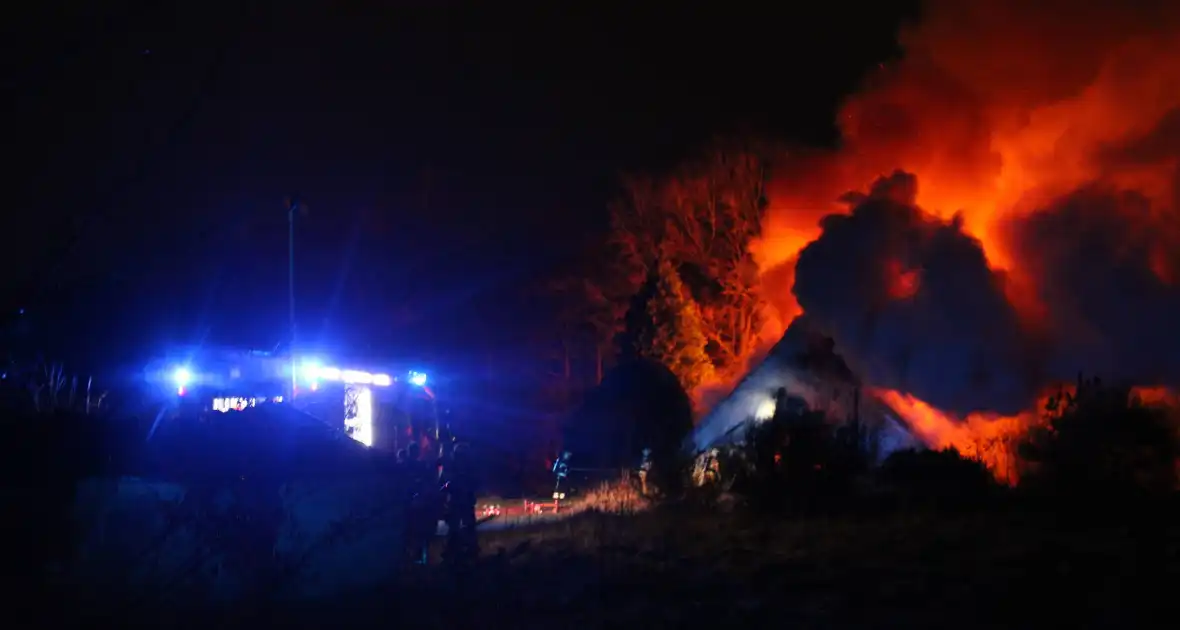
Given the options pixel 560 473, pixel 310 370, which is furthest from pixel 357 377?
pixel 560 473

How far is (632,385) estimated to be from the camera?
79.2ft

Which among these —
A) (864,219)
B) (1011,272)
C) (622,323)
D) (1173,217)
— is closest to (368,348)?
(622,323)

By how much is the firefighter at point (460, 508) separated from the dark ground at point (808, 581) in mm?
245

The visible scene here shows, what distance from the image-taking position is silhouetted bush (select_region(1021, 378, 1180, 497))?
11648 mm

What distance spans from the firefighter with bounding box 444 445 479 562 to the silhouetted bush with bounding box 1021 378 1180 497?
6375mm

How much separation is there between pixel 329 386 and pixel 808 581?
1506cm

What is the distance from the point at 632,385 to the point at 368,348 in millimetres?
18372

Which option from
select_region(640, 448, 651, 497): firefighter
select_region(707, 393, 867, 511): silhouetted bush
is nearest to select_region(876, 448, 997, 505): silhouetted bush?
select_region(707, 393, 867, 511): silhouetted bush

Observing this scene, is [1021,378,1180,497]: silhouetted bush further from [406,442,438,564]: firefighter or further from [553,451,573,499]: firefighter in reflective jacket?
[553,451,573,499]: firefighter in reflective jacket

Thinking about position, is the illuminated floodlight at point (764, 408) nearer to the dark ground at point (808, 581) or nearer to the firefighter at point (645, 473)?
the firefighter at point (645, 473)

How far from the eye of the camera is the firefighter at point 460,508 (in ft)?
30.7

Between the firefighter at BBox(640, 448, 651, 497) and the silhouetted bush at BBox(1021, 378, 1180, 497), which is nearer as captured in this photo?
the silhouetted bush at BBox(1021, 378, 1180, 497)

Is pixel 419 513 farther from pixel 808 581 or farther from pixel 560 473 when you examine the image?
pixel 560 473

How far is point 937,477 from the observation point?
501 inches
